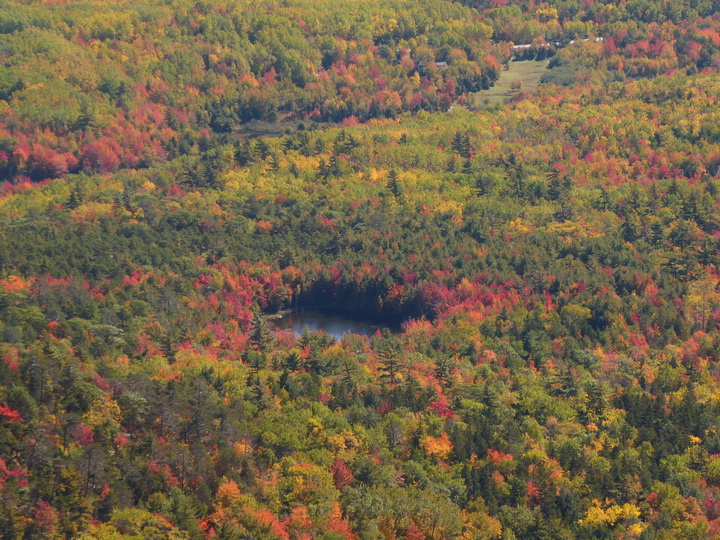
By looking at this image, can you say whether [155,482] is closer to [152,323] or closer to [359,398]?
[359,398]

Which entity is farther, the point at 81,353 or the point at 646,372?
the point at 646,372

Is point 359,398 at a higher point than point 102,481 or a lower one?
lower

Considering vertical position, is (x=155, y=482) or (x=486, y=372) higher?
(x=155, y=482)

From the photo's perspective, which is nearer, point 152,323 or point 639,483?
point 639,483

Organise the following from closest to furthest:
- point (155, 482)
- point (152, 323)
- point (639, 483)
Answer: point (155, 482), point (639, 483), point (152, 323)

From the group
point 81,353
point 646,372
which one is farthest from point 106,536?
point 646,372

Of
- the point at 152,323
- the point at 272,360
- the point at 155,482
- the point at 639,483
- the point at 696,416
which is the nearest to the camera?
the point at 155,482

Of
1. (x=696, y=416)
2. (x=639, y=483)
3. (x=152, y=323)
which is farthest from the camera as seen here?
(x=152, y=323)

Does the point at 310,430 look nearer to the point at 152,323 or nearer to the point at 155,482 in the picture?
the point at 155,482

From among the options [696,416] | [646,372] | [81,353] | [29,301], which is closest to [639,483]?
[696,416]
